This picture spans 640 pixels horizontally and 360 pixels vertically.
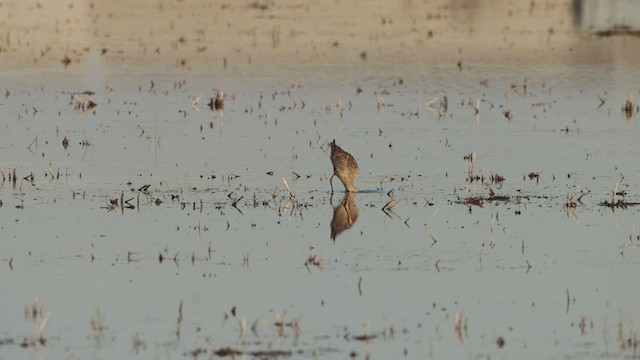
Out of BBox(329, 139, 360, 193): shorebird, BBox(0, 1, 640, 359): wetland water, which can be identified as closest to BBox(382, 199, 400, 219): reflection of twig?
BBox(0, 1, 640, 359): wetland water

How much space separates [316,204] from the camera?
16609 mm

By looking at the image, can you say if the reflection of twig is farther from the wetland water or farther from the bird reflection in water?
the bird reflection in water

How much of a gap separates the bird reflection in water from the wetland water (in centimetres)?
6

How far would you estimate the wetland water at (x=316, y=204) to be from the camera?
11.0 meters

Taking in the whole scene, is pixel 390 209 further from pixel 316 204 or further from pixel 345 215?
pixel 316 204

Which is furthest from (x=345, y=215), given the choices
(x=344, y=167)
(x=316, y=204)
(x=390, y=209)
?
(x=344, y=167)

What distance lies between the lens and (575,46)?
37.6m

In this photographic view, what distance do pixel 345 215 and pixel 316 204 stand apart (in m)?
0.74

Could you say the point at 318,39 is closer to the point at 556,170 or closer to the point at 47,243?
the point at 556,170

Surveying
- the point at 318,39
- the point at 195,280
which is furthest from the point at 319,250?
the point at 318,39

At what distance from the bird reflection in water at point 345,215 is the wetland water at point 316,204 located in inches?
2.4

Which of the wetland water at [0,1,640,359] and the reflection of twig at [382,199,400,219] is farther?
the reflection of twig at [382,199,400,219]

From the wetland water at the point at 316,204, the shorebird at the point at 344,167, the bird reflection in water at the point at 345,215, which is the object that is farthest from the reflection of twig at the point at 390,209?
the shorebird at the point at 344,167

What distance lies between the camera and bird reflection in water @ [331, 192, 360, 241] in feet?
49.8
